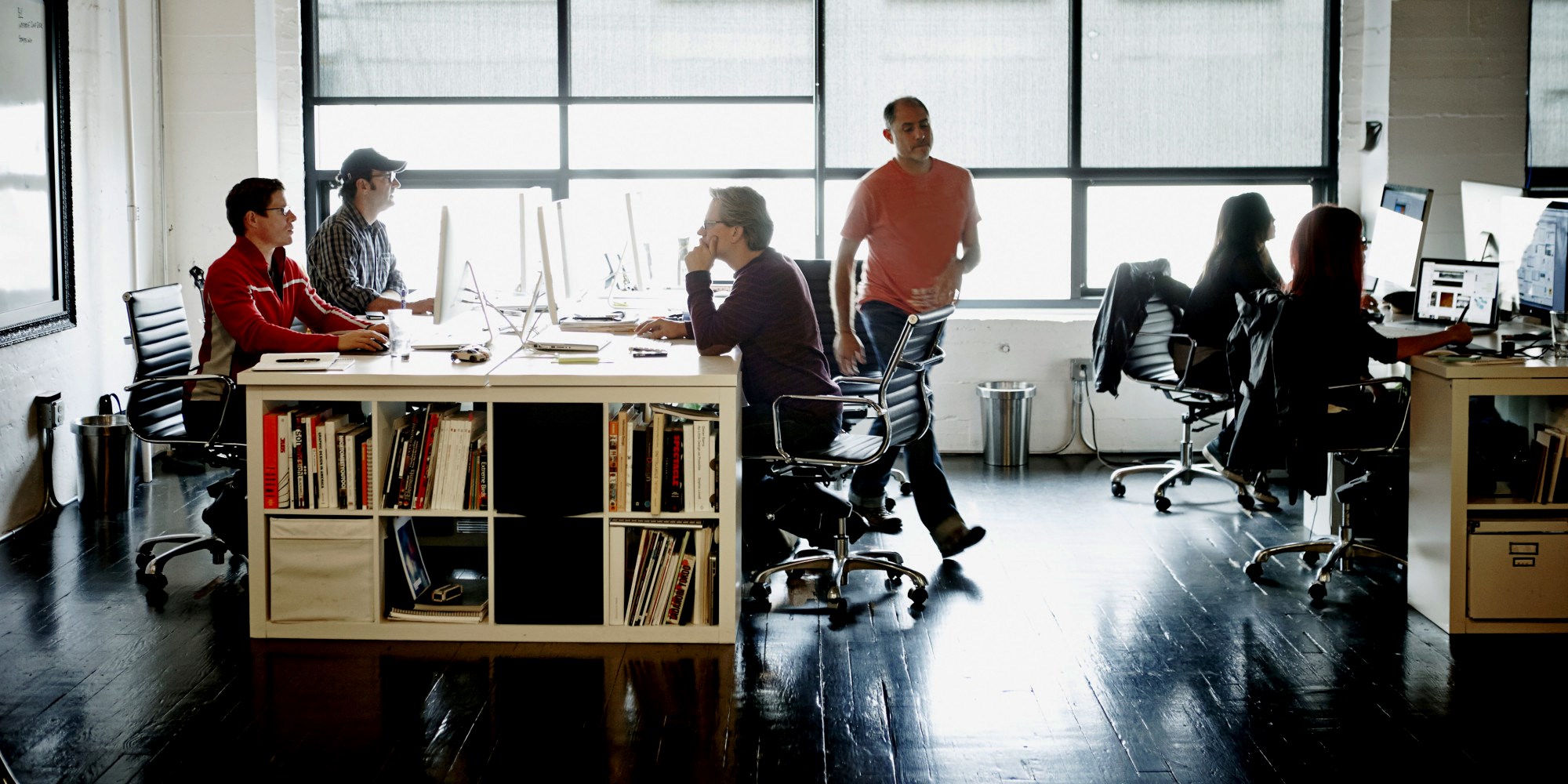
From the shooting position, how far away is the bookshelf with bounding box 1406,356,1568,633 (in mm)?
3811

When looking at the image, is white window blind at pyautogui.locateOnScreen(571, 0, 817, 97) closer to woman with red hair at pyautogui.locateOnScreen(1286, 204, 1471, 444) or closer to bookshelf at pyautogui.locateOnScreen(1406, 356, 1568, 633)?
woman with red hair at pyautogui.locateOnScreen(1286, 204, 1471, 444)

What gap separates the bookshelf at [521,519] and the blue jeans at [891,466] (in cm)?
80

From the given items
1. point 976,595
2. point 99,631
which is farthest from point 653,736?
point 99,631

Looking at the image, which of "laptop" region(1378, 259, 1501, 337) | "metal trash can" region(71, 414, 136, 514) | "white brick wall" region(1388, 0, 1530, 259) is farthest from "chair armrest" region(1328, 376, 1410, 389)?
"metal trash can" region(71, 414, 136, 514)

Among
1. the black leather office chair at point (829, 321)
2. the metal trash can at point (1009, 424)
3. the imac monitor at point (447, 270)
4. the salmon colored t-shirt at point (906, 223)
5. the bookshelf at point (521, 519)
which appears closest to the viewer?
the bookshelf at point (521, 519)

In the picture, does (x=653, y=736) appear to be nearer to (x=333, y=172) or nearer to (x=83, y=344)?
(x=83, y=344)

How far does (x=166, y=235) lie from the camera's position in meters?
6.37

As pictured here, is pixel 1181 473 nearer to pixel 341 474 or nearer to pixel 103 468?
pixel 341 474

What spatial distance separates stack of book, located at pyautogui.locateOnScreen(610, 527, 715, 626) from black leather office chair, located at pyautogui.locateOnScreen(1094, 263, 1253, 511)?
2344mm

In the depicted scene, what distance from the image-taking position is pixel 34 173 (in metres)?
5.11

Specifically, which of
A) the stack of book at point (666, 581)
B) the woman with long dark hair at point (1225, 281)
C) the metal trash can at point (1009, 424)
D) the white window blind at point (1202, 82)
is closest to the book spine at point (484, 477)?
the stack of book at point (666, 581)

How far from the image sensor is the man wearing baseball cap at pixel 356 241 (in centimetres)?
514

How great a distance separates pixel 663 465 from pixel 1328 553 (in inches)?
86.7

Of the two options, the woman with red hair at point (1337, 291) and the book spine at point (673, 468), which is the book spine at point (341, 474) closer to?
the book spine at point (673, 468)
